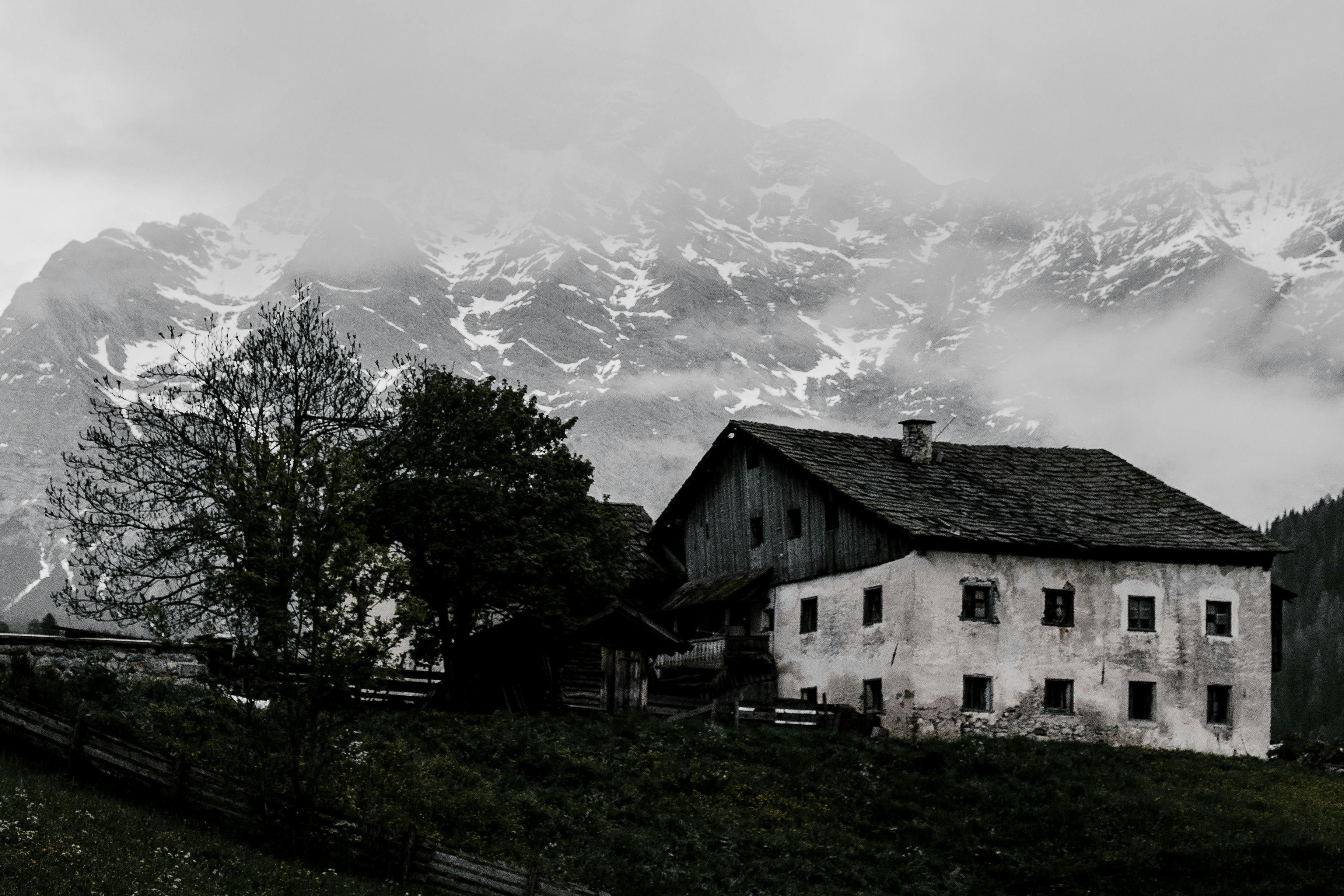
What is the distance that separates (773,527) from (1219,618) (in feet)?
54.8

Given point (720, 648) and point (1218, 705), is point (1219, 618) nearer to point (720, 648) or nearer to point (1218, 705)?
point (1218, 705)

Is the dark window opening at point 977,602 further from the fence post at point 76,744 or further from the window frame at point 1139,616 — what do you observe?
the fence post at point 76,744

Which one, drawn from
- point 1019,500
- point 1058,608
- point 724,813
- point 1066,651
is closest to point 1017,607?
point 1058,608

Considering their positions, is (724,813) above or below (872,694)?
below

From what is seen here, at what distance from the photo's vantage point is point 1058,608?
51.1 meters

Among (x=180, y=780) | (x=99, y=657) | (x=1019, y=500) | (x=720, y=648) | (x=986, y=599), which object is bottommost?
(x=180, y=780)

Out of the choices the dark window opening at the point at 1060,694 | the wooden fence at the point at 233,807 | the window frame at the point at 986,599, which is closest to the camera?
the wooden fence at the point at 233,807

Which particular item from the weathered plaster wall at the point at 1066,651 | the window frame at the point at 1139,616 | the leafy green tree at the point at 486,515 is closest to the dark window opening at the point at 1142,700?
the weathered plaster wall at the point at 1066,651

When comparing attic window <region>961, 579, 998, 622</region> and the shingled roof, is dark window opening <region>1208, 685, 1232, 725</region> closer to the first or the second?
the shingled roof

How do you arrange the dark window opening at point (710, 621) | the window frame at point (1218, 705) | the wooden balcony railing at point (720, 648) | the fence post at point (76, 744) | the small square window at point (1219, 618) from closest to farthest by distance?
1. the fence post at point (76, 744)
2. the window frame at point (1218, 705)
3. the small square window at point (1219, 618)
4. the wooden balcony railing at point (720, 648)
5. the dark window opening at point (710, 621)

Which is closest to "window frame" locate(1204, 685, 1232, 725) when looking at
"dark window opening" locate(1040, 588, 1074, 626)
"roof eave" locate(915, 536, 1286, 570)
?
"roof eave" locate(915, 536, 1286, 570)

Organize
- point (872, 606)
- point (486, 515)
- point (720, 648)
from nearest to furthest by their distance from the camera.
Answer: point (486, 515)
point (872, 606)
point (720, 648)

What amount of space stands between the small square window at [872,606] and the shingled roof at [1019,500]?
2812 millimetres

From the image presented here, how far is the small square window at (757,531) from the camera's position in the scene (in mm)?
60375
